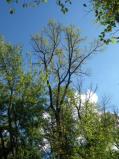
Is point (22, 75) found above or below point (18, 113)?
above

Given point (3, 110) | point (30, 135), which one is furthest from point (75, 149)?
point (3, 110)

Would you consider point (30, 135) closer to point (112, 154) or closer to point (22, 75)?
point (22, 75)

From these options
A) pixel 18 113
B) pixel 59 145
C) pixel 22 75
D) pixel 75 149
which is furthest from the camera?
pixel 18 113

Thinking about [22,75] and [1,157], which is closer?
[22,75]

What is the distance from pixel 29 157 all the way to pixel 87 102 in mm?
8421

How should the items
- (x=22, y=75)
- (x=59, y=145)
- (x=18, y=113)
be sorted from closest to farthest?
(x=59, y=145) → (x=22, y=75) → (x=18, y=113)

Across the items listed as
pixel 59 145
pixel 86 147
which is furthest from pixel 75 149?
pixel 59 145

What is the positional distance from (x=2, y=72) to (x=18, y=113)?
16.6 feet

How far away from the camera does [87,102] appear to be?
39.8 m

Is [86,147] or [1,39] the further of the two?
[1,39]

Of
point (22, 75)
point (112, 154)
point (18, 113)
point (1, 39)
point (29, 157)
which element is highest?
point (1, 39)

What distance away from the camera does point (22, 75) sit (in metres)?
36.8

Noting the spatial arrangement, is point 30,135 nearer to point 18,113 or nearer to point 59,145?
point 18,113

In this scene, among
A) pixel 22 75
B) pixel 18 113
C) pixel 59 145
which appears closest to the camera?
pixel 59 145
